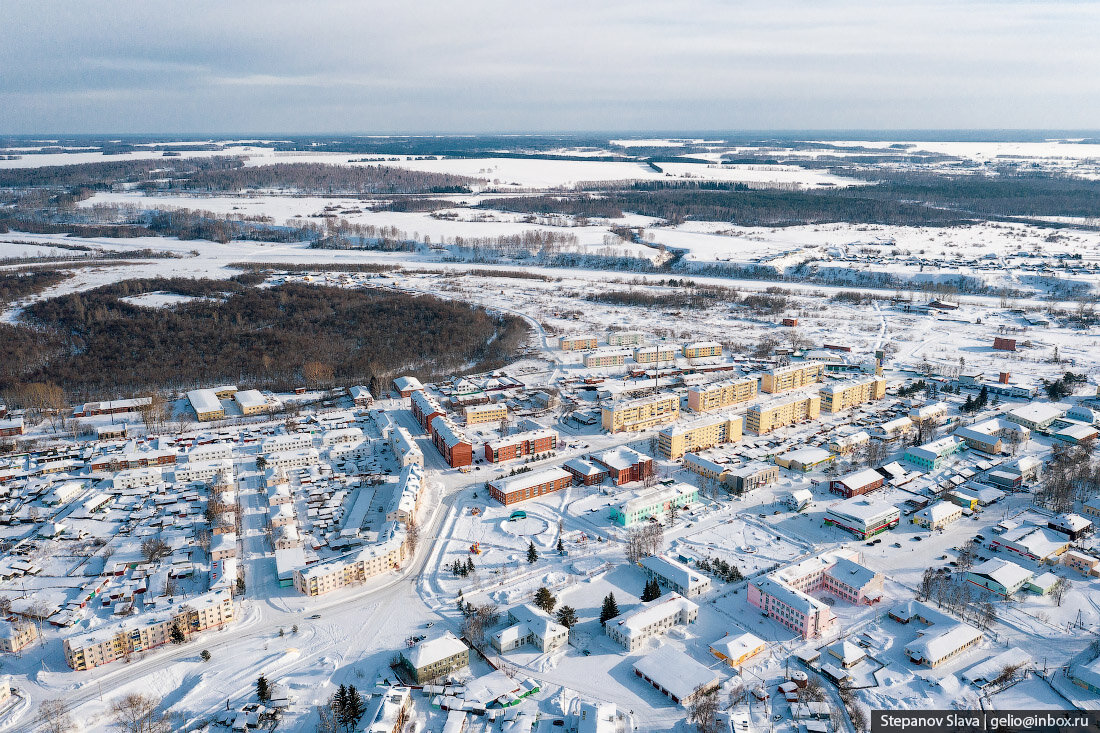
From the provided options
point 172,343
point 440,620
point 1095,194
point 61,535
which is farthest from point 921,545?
point 1095,194

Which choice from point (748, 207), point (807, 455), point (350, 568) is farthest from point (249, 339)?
point (748, 207)

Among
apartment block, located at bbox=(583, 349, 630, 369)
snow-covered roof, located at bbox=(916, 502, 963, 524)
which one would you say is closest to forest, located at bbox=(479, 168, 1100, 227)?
apartment block, located at bbox=(583, 349, 630, 369)

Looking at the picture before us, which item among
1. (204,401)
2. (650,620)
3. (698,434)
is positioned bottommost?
(650,620)

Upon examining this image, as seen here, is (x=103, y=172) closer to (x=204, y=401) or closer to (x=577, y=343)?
(x=204, y=401)

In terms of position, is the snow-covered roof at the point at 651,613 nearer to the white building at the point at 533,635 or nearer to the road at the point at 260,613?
the white building at the point at 533,635

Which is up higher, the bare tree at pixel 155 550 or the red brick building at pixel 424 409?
the red brick building at pixel 424 409

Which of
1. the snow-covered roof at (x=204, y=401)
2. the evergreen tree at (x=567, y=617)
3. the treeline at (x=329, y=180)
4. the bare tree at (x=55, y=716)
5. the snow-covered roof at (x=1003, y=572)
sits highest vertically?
the treeline at (x=329, y=180)

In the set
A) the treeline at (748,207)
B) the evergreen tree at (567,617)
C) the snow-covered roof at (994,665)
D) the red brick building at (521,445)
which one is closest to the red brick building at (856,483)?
the snow-covered roof at (994,665)
